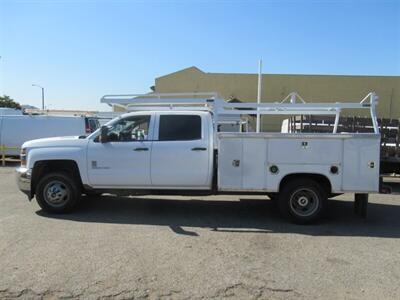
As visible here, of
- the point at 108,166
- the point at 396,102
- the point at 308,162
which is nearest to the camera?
the point at 308,162

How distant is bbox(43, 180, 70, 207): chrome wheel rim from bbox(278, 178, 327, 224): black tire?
3867 millimetres

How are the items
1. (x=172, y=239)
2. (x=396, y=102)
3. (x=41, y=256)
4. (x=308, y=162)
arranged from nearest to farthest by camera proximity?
1. (x=41, y=256)
2. (x=172, y=239)
3. (x=308, y=162)
4. (x=396, y=102)

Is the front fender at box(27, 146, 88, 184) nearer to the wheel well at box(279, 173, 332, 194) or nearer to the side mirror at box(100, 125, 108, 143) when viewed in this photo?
the side mirror at box(100, 125, 108, 143)

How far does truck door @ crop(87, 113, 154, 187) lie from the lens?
788 centimetres

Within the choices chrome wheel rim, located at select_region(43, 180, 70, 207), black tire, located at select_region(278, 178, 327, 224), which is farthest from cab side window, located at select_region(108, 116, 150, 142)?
black tire, located at select_region(278, 178, 327, 224)

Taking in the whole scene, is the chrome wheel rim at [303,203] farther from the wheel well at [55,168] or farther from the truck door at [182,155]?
the wheel well at [55,168]

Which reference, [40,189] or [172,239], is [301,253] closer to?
[172,239]

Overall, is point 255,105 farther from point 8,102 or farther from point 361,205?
point 8,102

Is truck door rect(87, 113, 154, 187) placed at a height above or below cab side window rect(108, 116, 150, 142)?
below

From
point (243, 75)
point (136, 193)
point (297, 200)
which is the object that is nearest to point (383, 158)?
point (297, 200)

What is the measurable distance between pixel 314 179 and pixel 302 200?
16.4 inches

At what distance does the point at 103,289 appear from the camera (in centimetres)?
467

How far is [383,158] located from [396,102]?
1094 inches

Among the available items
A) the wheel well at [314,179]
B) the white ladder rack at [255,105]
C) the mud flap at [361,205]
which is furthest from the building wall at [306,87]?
the wheel well at [314,179]
